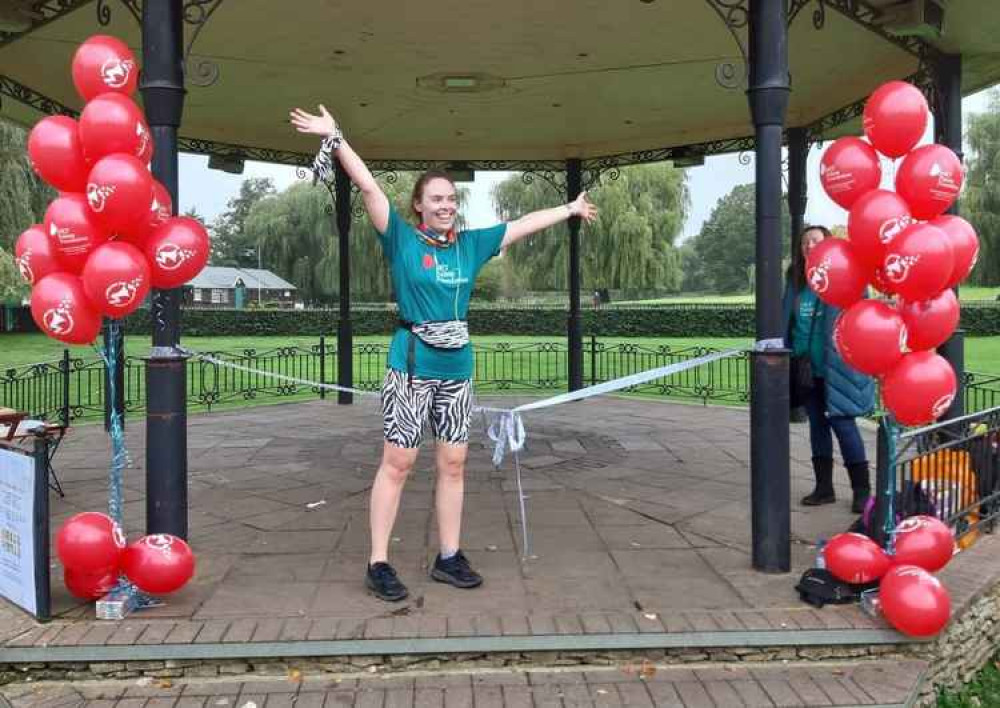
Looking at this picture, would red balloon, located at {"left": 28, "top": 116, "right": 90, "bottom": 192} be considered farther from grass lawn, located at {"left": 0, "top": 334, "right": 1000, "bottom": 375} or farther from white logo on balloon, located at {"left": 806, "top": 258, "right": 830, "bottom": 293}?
grass lawn, located at {"left": 0, "top": 334, "right": 1000, "bottom": 375}

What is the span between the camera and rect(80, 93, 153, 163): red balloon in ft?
10.6

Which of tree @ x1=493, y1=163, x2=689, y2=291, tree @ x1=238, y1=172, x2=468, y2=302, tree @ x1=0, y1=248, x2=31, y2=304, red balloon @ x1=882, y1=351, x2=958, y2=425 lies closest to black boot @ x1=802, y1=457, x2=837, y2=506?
red balloon @ x1=882, y1=351, x2=958, y2=425

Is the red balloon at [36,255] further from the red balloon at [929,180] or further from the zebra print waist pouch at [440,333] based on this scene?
the red balloon at [929,180]

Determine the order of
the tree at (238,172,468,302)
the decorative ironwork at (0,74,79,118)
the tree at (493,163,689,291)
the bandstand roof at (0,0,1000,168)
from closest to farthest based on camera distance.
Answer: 1. the bandstand roof at (0,0,1000,168)
2. the decorative ironwork at (0,74,79,118)
3. the tree at (493,163,689,291)
4. the tree at (238,172,468,302)

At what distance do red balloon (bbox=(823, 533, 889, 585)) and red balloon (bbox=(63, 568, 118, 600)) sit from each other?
3.16 meters

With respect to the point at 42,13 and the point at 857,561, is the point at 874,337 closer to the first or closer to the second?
the point at 857,561

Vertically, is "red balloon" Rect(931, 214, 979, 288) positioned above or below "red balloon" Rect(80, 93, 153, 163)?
below

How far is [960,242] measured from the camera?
3373 millimetres

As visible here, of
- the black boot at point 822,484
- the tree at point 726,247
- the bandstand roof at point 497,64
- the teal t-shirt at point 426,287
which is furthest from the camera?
the tree at point 726,247

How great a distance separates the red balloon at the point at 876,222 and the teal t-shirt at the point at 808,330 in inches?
57.4

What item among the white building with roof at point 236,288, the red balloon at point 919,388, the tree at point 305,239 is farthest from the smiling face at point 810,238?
the white building with roof at point 236,288

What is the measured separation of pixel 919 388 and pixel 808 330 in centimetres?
173

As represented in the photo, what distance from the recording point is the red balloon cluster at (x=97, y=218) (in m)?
3.19

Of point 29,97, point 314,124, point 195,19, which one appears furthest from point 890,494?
point 29,97
